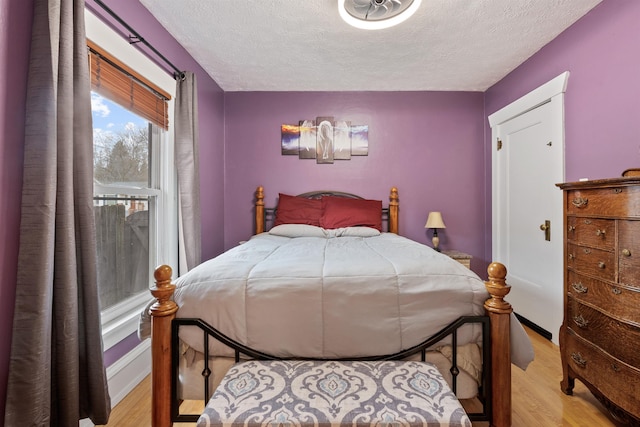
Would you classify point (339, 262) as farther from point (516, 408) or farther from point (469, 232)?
point (469, 232)

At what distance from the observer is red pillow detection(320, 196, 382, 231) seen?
3133mm

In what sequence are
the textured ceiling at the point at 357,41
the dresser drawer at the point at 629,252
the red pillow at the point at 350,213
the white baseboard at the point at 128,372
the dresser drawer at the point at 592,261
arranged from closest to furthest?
1. the dresser drawer at the point at 629,252
2. the dresser drawer at the point at 592,261
3. the white baseboard at the point at 128,372
4. the textured ceiling at the point at 357,41
5. the red pillow at the point at 350,213

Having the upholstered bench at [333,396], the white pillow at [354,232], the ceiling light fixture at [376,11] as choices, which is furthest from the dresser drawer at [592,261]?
the ceiling light fixture at [376,11]

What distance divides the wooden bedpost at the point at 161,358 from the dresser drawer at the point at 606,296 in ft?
6.27

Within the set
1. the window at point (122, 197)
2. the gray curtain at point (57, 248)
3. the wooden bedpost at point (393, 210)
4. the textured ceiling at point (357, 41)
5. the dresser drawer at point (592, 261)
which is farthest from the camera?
the wooden bedpost at point (393, 210)

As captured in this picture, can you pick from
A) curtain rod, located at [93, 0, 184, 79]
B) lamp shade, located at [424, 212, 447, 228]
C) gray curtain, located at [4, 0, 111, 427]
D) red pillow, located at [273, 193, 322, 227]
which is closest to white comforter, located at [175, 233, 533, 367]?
gray curtain, located at [4, 0, 111, 427]

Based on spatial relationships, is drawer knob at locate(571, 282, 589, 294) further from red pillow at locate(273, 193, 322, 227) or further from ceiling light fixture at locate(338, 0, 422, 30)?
red pillow at locate(273, 193, 322, 227)

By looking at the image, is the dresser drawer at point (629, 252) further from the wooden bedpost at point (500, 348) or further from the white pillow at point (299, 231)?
the white pillow at point (299, 231)

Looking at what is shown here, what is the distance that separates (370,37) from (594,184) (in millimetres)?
1746

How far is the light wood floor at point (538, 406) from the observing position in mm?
1549

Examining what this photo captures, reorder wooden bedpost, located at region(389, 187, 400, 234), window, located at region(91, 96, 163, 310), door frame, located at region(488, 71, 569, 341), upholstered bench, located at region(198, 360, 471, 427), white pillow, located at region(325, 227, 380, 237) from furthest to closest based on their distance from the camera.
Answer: wooden bedpost, located at region(389, 187, 400, 234), white pillow, located at region(325, 227, 380, 237), door frame, located at region(488, 71, 569, 341), window, located at region(91, 96, 163, 310), upholstered bench, located at region(198, 360, 471, 427)

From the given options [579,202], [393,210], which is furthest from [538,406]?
[393,210]

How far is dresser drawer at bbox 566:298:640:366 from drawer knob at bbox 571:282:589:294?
0.07 metres

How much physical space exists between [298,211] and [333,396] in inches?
91.8
